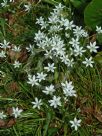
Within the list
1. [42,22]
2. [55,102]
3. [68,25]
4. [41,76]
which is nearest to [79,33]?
[68,25]

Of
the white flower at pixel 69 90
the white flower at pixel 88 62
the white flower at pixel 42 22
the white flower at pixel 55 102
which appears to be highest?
the white flower at pixel 42 22

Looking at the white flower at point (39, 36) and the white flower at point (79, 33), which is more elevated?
the white flower at point (39, 36)

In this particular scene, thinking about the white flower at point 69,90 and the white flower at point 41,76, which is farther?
the white flower at point 41,76

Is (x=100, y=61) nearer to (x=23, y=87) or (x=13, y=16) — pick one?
(x=23, y=87)

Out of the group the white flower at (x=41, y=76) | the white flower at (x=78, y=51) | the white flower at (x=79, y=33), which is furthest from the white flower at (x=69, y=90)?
the white flower at (x=79, y=33)

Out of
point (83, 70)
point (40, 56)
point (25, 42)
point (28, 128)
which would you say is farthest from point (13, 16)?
point (28, 128)

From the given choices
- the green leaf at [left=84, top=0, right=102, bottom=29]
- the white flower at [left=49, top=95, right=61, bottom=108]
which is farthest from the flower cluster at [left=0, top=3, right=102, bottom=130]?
the green leaf at [left=84, top=0, right=102, bottom=29]

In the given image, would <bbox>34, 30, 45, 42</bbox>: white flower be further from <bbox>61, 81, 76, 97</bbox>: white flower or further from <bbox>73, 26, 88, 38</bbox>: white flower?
<bbox>61, 81, 76, 97</bbox>: white flower

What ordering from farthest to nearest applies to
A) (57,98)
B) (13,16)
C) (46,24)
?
(13,16) < (46,24) < (57,98)

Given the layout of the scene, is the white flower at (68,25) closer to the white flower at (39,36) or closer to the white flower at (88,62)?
the white flower at (39,36)

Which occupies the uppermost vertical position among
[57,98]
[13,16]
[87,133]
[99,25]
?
[13,16]
